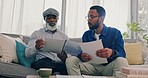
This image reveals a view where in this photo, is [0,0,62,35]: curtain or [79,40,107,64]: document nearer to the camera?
[79,40,107,64]: document

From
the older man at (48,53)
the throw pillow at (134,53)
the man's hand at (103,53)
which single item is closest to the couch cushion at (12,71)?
the older man at (48,53)

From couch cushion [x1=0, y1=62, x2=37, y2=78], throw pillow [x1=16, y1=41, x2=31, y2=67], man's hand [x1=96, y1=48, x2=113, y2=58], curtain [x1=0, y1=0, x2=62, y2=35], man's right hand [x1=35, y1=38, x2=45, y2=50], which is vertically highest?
curtain [x1=0, y1=0, x2=62, y2=35]

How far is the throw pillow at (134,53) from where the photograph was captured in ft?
7.98

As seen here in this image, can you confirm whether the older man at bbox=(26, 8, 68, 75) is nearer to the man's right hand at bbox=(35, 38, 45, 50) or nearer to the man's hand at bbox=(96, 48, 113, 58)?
the man's right hand at bbox=(35, 38, 45, 50)

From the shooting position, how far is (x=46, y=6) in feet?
10.1

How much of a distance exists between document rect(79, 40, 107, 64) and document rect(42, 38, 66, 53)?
25 cm

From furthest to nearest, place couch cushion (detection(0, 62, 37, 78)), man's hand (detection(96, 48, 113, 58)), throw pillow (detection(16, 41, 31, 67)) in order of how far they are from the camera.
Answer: throw pillow (detection(16, 41, 31, 67)), couch cushion (detection(0, 62, 37, 78)), man's hand (detection(96, 48, 113, 58))

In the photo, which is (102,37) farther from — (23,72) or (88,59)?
(23,72)

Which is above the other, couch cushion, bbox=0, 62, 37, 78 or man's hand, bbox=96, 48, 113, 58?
man's hand, bbox=96, 48, 113, 58

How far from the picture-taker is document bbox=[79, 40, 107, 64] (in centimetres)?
150

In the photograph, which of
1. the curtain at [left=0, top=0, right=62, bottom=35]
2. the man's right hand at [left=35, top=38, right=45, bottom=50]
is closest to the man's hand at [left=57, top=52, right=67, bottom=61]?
the man's right hand at [left=35, top=38, right=45, bottom=50]

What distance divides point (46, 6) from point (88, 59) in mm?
1689

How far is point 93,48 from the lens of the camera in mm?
1523

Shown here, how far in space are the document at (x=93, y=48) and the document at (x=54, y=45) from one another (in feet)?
0.81
